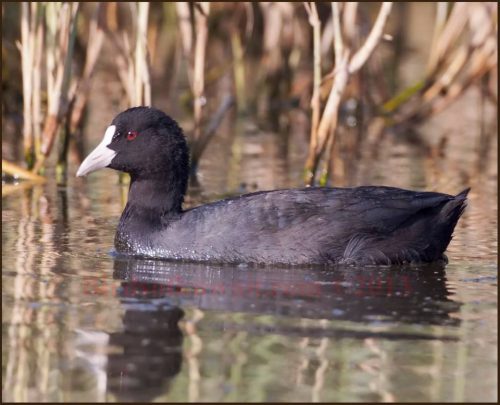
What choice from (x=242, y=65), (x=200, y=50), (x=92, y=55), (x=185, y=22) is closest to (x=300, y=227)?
(x=200, y=50)

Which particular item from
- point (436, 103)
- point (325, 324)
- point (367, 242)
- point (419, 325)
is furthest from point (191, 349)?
point (436, 103)

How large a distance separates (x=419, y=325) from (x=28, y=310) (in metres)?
1.62

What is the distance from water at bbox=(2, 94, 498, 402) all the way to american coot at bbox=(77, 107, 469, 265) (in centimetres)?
11

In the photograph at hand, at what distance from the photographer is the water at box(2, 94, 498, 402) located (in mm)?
4246

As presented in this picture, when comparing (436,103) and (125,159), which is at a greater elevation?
(436,103)

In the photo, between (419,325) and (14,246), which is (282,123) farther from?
(419,325)

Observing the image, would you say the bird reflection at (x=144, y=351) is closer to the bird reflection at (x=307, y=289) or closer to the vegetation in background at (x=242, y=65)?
the bird reflection at (x=307, y=289)

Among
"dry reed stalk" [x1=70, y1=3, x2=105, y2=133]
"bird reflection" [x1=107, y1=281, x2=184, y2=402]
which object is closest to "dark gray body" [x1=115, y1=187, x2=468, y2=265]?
"bird reflection" [x1=107, y1=281, x2=184, y2=402]

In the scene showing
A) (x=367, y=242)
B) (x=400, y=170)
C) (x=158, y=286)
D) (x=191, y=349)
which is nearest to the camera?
(x=191, y=349)

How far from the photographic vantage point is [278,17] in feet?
39.4

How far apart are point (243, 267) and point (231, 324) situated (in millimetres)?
1269

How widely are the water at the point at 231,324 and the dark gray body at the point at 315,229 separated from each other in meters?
0.11

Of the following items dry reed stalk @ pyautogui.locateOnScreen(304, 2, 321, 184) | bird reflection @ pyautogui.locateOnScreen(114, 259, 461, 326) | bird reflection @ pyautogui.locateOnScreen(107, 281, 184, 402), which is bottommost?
bird reflection @ pyautogui.locateOnScreen(107, 281, 184, 402)

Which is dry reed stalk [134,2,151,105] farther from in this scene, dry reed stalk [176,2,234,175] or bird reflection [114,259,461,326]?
bird reflection [114,259,461,326]
